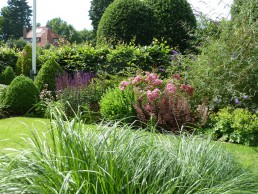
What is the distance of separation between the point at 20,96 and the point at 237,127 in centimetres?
476

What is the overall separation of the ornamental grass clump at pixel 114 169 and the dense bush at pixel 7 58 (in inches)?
484

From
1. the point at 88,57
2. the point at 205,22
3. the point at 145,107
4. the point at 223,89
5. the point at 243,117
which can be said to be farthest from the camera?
the point at 88,57

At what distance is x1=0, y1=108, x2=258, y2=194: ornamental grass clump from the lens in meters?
1.94

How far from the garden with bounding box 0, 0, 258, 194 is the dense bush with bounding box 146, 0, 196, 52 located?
1.8 inches

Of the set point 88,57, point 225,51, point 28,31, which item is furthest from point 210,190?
point 28,31

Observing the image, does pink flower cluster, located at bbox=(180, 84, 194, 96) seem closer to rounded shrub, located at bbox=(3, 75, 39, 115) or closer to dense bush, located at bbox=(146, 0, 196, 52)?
rounded shrub, located at bbox=(3, 75, 39, 115)

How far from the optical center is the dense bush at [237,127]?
212 inches

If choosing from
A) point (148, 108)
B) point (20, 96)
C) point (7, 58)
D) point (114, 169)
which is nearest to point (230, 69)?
point (148, 108)

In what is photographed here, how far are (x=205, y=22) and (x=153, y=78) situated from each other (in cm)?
222

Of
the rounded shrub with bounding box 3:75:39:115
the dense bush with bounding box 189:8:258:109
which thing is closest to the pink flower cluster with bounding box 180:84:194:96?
the dense bush with bounding box 189:8:258:109

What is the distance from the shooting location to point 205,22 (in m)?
8.09

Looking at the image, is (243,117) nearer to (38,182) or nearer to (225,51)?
(225,51)

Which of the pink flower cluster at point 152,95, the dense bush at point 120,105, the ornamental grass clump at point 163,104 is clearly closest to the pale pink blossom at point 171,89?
the ornamental grass clump at point 163,104

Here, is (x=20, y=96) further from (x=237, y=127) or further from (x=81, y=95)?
(x=237, y=127)
